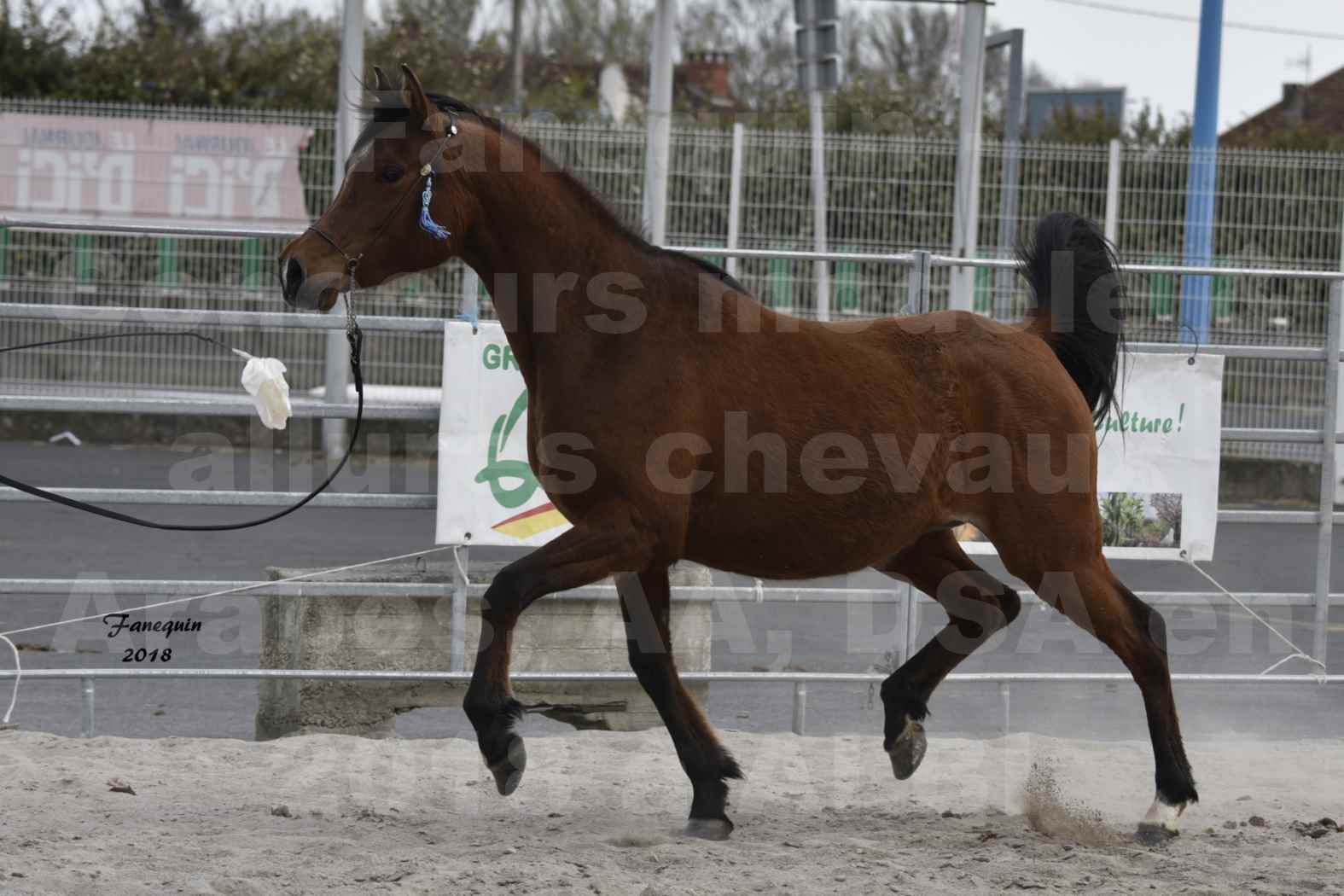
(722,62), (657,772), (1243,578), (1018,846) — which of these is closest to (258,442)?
(1243,578)

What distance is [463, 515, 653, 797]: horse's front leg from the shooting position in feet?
13.7

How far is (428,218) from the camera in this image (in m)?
4.27

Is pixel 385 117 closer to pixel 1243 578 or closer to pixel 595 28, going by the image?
pixel 1243 578

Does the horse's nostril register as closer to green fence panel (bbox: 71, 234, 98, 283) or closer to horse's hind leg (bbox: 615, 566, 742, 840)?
horse's hind leg (bbox: 615, 566, 742, 840)

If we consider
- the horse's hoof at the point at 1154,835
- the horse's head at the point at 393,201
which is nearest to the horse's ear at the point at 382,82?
the horse's head at the point at 393,201

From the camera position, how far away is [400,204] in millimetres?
4254

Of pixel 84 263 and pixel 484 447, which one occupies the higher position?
pixel 84 263

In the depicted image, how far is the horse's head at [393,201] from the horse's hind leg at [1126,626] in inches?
83.0

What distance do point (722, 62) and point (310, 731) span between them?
30698 millimetres

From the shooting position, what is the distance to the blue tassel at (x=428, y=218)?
4.27 m

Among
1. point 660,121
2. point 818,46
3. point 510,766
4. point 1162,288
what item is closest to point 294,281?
point 510,766

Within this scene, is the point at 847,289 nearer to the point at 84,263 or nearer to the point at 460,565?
the point at 84,263

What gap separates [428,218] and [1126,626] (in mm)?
2513

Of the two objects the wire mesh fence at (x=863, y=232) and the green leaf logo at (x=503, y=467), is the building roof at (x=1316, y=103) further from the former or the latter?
the green leaf logo at (x=503, y=467)
